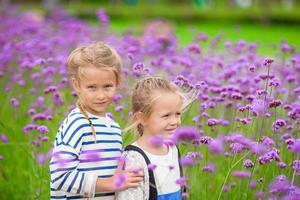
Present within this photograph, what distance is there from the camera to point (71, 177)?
2.79 meters

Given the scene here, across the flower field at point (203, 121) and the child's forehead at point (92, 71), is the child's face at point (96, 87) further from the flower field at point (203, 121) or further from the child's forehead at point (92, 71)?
the flower field at point (203, 121)

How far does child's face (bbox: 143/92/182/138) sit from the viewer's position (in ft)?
9.40

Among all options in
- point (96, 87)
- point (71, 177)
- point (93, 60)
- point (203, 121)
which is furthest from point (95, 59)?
point (203, 121)

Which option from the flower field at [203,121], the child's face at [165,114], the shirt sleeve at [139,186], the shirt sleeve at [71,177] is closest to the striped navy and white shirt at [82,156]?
the shirt sleeve at [71,177]

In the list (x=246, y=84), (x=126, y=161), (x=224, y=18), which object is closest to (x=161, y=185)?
(x=126, y=161)

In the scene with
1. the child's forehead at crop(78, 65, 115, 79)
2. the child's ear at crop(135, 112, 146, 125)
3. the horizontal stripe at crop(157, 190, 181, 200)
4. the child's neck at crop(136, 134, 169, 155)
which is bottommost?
the horizontal stripe at crop(157, 190, 181, 200)

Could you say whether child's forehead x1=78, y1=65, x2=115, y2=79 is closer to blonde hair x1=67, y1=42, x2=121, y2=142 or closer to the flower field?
blonde hair x1=67, y1=42, x2=121, y2=142

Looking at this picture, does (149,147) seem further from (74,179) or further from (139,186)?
(74,179)

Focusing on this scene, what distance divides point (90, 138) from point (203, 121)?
1.51m

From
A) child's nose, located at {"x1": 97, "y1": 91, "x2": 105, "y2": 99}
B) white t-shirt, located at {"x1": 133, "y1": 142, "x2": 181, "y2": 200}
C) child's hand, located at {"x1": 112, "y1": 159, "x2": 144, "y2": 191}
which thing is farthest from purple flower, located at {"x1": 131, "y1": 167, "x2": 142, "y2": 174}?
child's nose, located at {"x1": 97, "y1": 91, "x2": 105, "y2": 99}

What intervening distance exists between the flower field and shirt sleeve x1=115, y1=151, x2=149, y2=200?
222 millimetres

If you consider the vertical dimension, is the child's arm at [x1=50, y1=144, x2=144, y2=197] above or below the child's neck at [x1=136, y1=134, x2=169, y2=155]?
below

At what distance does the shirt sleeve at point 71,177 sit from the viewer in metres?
2.79

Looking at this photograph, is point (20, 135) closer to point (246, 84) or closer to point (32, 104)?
point (32, 104)
